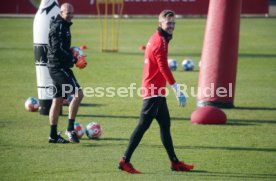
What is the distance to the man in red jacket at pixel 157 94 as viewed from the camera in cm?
1189

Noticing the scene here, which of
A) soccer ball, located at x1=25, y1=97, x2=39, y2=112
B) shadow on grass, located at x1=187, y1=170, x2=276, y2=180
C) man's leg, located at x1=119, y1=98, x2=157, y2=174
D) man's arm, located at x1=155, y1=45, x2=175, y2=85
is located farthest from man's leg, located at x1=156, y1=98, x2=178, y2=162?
soccer ball, located at x1=25, y1=97, x2=39, y2=112

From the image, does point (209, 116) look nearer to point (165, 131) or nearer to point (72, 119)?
point (72, 119)

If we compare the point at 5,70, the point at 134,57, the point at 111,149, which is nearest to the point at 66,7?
the point at 111,149

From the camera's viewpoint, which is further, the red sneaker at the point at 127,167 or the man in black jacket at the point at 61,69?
the man in black jacket at the point at 61,69

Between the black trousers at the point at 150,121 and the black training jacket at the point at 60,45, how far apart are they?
276cm

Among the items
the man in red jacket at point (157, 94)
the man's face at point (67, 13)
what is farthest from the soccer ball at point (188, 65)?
the man in red jacket at point (157, 94)

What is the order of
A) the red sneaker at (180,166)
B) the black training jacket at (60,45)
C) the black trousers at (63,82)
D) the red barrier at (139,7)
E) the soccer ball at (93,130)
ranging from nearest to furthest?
the red sneaker at (180,166)
the black training jacket at (60,45)
the black trousers at (63,82)
the soccer ball at (93,130)
the red barrier at (139,7)

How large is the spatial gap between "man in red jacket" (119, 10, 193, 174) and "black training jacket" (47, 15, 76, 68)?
263cm

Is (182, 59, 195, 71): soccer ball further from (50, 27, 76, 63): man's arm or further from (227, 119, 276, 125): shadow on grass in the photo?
(50, 27, 76, 63): man's arm

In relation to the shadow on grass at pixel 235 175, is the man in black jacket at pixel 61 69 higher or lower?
higher

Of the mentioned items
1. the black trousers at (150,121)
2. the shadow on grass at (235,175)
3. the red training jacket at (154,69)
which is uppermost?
the red training jacket at (154,69)

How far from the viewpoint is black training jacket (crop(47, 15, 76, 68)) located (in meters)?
14.1

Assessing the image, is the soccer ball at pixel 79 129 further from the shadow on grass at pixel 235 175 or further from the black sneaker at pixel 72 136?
the shadow on grass at pixel 235 175

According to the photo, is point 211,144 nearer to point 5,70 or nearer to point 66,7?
point 66,7
